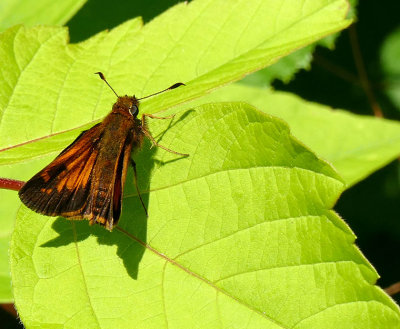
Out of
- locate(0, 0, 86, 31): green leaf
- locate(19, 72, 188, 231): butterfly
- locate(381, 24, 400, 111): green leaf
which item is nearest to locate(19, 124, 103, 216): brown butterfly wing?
locate(19, 72, 188, 231): butterfly

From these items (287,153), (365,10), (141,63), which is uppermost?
(141,63)

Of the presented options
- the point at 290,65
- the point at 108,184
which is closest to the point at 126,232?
the point at 108,184

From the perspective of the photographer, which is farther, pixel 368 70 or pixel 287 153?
pixel 368 70

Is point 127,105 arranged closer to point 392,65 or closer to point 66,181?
point 66,181

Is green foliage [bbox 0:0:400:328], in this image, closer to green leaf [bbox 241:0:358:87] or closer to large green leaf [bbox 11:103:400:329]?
large green leaf [bbox 11:103:400:329]

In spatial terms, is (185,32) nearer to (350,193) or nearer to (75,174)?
(75,174)

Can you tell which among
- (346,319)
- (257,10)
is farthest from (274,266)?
(257,10)
